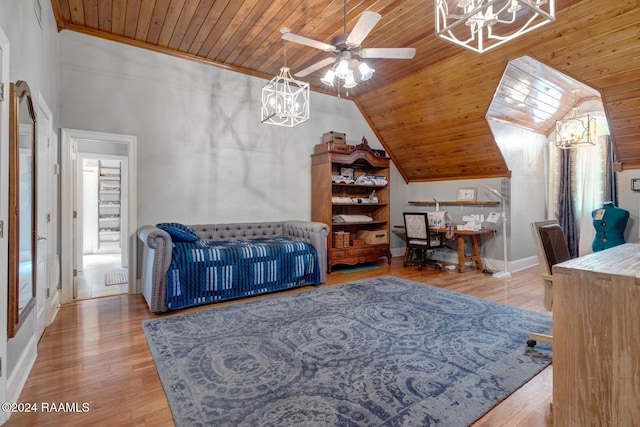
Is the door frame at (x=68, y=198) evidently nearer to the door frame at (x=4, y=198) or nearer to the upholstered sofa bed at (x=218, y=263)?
the upholstered sofa bed at (x=218, y=263)

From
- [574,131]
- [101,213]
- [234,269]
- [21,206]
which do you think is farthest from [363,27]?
[101,213]

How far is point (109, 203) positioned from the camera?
763cm

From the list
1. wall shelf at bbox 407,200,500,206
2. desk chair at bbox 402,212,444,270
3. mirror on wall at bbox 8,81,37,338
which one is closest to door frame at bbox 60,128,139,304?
mirror on wall at bbox 8,81,37,338

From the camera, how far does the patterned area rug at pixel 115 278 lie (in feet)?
14.6

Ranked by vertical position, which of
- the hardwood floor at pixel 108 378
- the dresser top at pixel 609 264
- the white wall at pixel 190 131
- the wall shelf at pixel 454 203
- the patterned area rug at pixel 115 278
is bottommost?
the hardwood floor at pixel 108 378

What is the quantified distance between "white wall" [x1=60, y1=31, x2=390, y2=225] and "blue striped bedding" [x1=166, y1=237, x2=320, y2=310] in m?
Result: 0.86

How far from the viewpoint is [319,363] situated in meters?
2.18

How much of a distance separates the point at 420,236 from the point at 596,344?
3908 mm

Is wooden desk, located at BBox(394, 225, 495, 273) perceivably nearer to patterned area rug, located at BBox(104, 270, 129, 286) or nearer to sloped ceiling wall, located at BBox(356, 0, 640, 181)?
sloped ceiling wall, located at BBox(356, 0, 640, 181)

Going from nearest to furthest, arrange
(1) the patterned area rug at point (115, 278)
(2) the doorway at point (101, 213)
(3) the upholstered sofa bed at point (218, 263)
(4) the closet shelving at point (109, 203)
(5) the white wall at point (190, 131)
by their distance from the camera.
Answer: (3) the upholstered sofa bed at point (218, 263) < (5) the white wall at point (190, 131) < (1) the patterned area rug at point (115, 278) < (2) the doorway at point (101, 213) < (4) the closet shelving at point (109, 203)

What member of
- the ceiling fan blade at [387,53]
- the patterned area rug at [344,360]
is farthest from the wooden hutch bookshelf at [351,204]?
the ceiling fan blade at [387,53]

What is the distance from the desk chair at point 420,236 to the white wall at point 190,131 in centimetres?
173

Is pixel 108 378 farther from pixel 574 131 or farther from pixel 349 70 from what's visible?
pixel 574 131

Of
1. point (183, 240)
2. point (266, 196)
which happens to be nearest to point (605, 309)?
point (183, 240)
